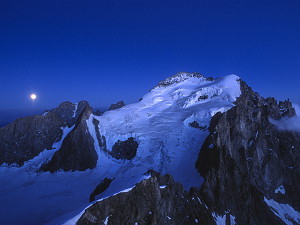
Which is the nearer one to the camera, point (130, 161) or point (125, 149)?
point (130, 161)

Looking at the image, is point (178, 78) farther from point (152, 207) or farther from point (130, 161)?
point (152, 207)

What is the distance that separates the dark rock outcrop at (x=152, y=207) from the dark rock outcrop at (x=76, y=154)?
50.3 metres

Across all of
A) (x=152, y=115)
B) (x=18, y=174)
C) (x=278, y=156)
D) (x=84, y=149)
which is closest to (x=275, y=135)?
(x=278, y=156)

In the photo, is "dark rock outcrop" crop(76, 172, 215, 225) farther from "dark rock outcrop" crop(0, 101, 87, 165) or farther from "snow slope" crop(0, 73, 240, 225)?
"dark rock outcrop" crop(0, 101, 87, 165)

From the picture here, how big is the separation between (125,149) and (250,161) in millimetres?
49397

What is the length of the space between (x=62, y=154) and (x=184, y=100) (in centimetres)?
6460

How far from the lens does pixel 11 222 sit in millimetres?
70812

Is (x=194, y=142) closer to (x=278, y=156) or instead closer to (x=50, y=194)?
(x=278, y=156)

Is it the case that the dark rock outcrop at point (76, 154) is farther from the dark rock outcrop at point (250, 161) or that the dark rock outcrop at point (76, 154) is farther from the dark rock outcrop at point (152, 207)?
the dark rock outcrop at point (152, 207)

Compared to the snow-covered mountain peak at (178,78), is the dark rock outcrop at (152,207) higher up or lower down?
lower down

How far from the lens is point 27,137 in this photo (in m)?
108

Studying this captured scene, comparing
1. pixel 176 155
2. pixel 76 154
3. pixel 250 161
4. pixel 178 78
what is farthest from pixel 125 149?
pixel 178 78

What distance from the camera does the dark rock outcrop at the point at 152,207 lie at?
137ft

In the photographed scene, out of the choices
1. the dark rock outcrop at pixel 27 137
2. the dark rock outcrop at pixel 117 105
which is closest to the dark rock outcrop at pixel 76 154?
the dark rock outcrop at pixel 27 137
